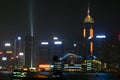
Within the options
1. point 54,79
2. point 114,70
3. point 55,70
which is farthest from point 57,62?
point 114,70

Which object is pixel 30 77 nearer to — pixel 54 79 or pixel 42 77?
pixel 42 77

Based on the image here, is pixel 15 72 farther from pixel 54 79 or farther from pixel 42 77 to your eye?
pixel 54 79

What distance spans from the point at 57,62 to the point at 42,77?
556 cm

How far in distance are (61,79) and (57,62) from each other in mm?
12583

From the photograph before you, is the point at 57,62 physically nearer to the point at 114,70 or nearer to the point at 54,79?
the point at 54,79

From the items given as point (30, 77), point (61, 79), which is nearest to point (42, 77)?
point (30, 77)

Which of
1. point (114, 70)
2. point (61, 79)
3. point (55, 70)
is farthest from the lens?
point (114, 70)

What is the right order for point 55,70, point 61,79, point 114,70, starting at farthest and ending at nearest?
point 114,70
point 55,70
point 61,79

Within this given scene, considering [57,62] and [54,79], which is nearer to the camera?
[54,79]

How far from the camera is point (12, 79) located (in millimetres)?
108938

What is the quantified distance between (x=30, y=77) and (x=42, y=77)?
3.11 meters

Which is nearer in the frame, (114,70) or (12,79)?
(12,79)

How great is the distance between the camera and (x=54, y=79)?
10069cm

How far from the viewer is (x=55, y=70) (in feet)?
352
